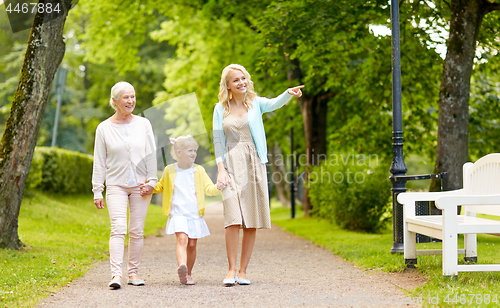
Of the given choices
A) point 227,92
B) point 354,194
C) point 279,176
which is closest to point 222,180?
point 227,92

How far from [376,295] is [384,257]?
234cm

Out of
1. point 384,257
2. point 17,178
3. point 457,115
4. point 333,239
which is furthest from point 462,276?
point 17,178

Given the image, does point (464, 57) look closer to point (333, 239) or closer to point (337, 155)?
point (333, 239)

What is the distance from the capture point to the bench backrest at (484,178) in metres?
5.93

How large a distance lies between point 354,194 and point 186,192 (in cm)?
709

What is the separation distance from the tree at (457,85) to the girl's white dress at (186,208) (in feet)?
17.1

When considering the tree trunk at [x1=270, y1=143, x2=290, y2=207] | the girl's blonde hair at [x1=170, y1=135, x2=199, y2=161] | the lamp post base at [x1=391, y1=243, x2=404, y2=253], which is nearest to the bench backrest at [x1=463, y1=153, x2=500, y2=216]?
the lamp post base at [x1=391, y1=243, x2=404, y2=253]

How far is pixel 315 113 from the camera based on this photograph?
1695 cm

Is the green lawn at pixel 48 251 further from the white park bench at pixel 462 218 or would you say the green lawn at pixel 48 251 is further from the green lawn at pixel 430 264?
the white park bench at pixel 462 218

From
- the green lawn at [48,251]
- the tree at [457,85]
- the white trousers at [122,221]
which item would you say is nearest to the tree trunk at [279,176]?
the green lawn at [48,251]

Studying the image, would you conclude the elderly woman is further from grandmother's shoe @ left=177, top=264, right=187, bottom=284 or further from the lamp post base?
the lamp post base

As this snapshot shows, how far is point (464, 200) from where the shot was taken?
5.09 metres

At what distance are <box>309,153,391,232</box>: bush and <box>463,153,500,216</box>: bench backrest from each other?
5.37 m

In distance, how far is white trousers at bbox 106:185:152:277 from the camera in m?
5.58
